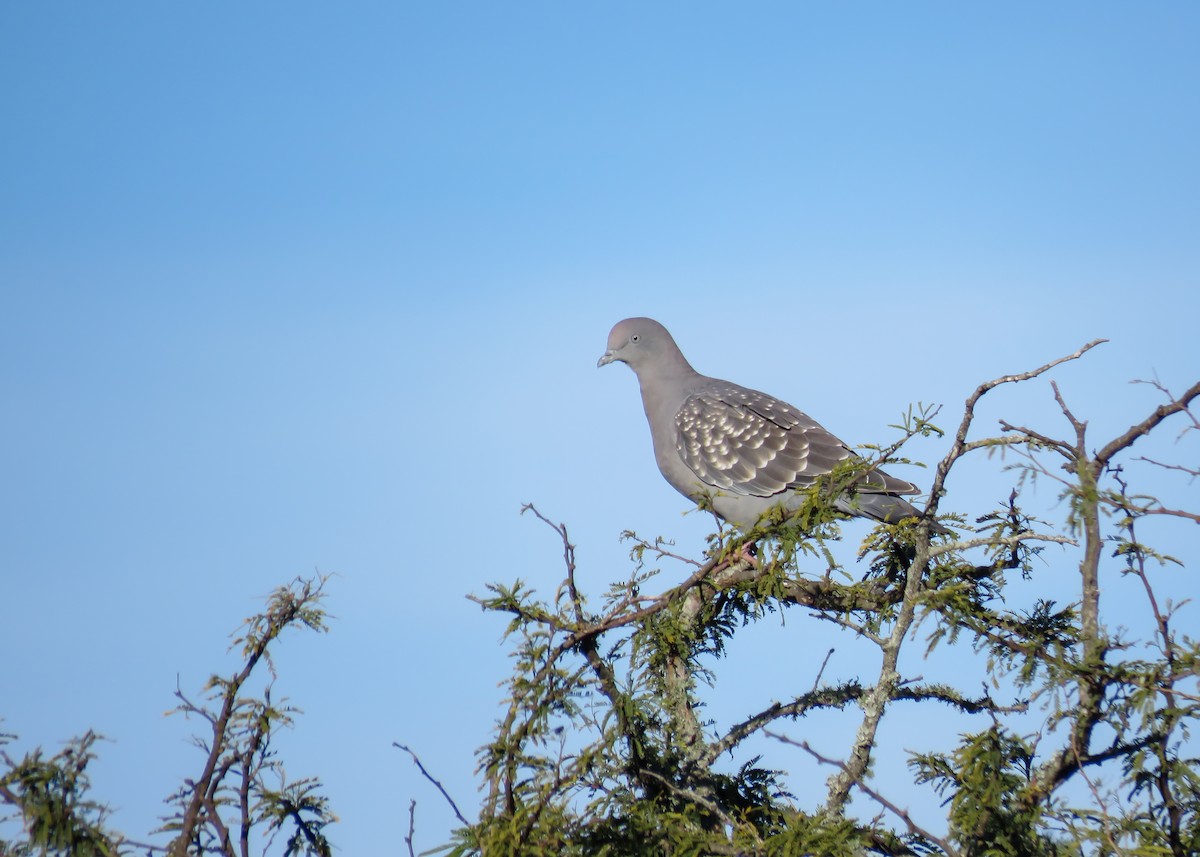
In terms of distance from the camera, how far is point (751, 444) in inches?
306

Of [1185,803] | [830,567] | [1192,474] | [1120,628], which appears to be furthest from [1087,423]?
[1185,803]

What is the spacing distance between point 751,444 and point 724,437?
199mm

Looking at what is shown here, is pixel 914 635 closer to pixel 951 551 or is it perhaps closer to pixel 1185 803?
pixel 951 551

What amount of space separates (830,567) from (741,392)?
434 cm

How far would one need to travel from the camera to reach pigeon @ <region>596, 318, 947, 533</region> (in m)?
7.53

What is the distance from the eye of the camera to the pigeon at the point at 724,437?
A: 297 inches

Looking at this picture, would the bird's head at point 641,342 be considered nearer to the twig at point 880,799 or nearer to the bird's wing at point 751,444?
the bird's wing at point 751,444

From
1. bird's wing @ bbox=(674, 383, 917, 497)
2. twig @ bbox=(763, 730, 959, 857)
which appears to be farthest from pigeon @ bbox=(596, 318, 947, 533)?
twig @ bbox=(763, 730, 959, 857)

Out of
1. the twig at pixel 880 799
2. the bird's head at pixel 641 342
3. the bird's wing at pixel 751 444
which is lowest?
the twig at pixel 880 799

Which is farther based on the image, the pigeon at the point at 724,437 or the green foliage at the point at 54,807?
the pigeon at the point at 724,437

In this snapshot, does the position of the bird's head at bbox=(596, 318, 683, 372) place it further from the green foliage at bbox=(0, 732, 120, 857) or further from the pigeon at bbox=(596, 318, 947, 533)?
the green foliage at bbox=(0, 732, 120, 857)

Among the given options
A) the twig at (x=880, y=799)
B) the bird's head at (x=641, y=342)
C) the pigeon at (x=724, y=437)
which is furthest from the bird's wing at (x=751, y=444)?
the twig at (x=880, y=799)

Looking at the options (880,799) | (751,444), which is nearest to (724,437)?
(751,444)

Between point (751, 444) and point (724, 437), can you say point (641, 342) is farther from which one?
point (751, 444)
